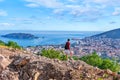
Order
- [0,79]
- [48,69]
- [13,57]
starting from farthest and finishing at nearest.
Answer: [13,57] → [48,69] → [0,79]

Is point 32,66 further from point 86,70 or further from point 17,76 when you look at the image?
point 86,70

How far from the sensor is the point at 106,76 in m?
17.6

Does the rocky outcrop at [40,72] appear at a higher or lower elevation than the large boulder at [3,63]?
lower

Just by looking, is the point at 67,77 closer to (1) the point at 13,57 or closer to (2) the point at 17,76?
(2) the point at 17,76

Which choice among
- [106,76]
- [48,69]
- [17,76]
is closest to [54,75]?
[48,69]

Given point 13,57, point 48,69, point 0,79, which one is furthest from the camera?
point 13,57

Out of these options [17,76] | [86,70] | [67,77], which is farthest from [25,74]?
[86,70]

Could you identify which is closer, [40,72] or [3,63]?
[40,72]

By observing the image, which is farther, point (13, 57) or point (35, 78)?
point (13, 57)

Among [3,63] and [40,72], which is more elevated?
[3,63]

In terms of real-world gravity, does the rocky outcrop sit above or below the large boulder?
below

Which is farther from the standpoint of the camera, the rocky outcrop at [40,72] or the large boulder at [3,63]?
the large boulder at [3,63]

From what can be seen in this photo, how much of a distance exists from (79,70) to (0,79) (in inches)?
160

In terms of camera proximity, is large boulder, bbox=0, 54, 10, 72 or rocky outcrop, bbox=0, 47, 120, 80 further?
large boulder, bbox=0, 54, 10, 72
